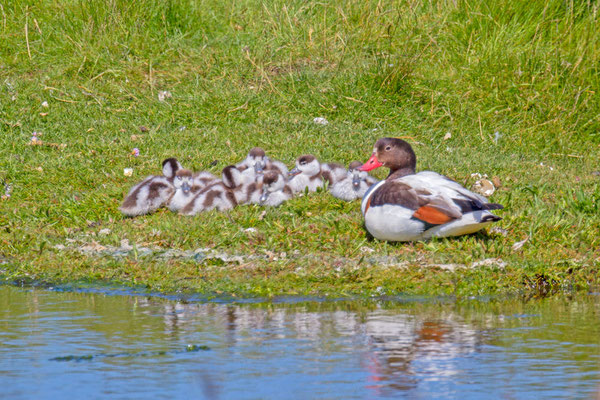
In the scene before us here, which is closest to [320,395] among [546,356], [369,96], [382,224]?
[546,356]

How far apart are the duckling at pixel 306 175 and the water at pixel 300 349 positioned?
3240 mm

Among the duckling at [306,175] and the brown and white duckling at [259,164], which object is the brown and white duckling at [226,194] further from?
the duckling at [306,175]

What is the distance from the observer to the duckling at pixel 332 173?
1047 cm

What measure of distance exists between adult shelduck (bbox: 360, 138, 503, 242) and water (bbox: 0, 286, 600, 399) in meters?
0.96

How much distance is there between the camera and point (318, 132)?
1287 centimetres

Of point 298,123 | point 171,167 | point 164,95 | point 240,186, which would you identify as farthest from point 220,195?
point 164,95

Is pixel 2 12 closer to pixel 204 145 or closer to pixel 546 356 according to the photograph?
pixel 204 145

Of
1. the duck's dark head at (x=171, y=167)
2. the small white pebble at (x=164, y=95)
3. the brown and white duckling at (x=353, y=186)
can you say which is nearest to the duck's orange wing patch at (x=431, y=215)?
the brown and white duckling at (x=353, y=186)

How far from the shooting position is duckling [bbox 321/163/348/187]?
1047 centimetres

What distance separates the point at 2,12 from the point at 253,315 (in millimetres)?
11319

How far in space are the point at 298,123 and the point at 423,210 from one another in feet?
18.2

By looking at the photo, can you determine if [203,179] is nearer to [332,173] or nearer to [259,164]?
[259,164]

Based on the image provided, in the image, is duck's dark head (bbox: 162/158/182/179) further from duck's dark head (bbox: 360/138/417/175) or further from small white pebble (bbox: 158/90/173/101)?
small white pebble (bbox: 158/90/173/101)

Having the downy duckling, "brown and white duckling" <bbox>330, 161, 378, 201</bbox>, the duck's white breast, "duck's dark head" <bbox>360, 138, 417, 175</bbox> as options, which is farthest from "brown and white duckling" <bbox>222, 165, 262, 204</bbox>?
the duck's white breast
